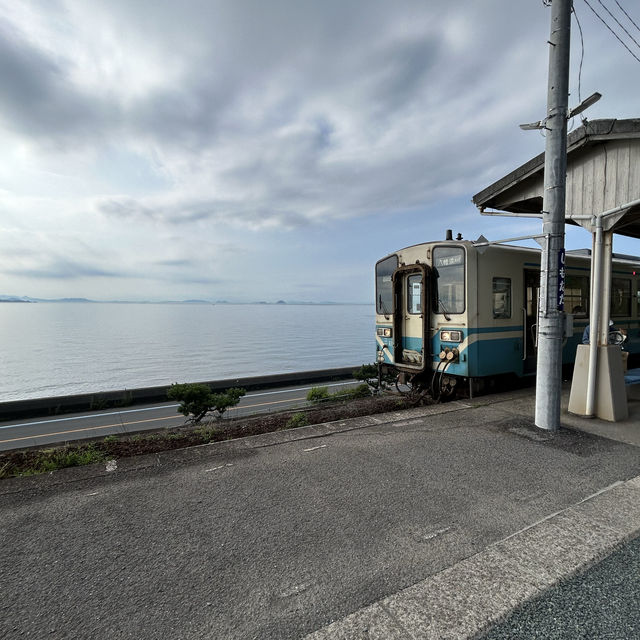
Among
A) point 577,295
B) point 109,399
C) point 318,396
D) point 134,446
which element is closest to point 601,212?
point 577,295

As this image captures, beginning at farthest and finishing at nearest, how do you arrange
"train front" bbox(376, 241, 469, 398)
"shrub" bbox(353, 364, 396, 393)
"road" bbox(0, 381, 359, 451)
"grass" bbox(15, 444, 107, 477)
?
"road" bbox(0, 381, 359, 451), "shrub" bbox(353, 364, 396, 393), "train front" bbox(376, 241, 469, 398), "grass" bbox(15, 444, 107, 477)

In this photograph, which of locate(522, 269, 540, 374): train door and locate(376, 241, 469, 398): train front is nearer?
locate(376, 241, 469, 398): train front

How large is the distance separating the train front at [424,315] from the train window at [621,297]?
14.5ft

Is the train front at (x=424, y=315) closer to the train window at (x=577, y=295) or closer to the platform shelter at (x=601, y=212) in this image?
the platform shelter at (x=601, y=212)

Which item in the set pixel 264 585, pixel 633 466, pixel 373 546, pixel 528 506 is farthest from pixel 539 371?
pixel 264 585

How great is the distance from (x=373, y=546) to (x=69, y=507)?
233 cm

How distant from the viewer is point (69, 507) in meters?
3.10

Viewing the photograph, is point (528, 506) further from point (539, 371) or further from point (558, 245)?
point (558, 245)

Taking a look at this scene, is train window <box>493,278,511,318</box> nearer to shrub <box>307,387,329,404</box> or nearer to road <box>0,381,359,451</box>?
shrub <box>307,387,329,404</box>

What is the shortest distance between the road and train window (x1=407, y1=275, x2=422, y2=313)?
4831 millimetres

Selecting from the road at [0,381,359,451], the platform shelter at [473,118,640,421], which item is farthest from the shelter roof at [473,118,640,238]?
the road at [0,381,359,451]

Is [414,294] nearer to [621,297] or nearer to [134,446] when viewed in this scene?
[621,297]

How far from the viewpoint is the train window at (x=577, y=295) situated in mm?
8109

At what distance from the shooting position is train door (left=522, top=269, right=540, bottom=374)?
24.8 feet
